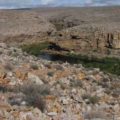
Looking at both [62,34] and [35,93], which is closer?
[35,93]

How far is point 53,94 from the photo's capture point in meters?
12.4

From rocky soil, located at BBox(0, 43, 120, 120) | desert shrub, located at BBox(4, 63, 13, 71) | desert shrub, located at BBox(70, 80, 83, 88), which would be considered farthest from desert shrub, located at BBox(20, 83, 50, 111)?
desert shrub, located at BBox(4, 63, 13, 71)

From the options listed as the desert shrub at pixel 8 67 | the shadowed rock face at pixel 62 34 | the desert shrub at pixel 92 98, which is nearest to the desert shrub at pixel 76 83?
the desert shrub at pixel 92 98

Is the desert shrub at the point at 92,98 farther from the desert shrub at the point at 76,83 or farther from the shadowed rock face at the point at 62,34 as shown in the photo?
the shadowed rock face at the point at 62,34

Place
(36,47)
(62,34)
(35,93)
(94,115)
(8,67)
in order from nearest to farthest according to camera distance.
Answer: (94,115) → (35,93) → (8,67) → (36,47) → (62,34)

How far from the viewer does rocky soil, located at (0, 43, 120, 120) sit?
1114 cm

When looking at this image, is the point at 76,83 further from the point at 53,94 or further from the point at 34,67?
the point at 53,94

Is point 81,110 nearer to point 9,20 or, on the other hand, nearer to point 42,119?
point 42,119

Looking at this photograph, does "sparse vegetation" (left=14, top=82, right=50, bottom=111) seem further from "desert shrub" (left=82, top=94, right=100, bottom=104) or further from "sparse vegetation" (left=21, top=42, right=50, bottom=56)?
"sparse vegetation" (left=21, top=42, right=50, bottom=56)

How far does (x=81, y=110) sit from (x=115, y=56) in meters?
80.0

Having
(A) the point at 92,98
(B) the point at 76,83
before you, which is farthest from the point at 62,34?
(A) the point at 92,98

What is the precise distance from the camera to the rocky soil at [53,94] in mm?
11141

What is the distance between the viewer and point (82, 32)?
109 metres

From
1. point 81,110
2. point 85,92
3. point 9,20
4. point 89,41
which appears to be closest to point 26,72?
point 85,92
